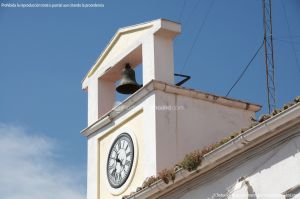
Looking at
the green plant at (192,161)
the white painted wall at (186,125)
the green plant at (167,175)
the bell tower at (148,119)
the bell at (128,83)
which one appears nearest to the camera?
the green plant at (192,161)

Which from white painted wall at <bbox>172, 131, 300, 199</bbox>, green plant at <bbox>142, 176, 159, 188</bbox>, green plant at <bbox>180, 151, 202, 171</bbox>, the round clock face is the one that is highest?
the round clock face

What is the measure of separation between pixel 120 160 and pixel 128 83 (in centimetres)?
150

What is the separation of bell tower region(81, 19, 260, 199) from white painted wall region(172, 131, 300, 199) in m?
2.56

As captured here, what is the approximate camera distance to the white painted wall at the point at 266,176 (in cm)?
1388

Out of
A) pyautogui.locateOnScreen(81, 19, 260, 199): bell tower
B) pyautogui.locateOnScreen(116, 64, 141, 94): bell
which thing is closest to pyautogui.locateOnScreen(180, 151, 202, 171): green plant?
pyautogui.locateOnScreen(81, 19, 260, 199): bell tower

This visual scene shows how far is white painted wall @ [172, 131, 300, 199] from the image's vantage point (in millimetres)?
13883

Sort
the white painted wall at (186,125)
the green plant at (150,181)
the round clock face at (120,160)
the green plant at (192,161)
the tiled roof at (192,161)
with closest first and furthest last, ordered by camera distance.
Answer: the tiled roof at (192,161) < the green plant at (192,161) < the green plant at (150,181) < the white painted wall at (186,125) < the round clock face at (120,160)

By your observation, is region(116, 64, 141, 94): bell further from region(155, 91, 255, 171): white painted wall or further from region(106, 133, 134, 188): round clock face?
region(155, 91, 255, 171): white painted wall

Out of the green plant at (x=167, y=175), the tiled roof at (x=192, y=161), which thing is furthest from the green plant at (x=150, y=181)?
the green plant at (x=167, y=175)

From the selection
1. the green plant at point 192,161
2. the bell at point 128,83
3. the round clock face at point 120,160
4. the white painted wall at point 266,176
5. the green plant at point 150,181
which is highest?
the bell at point 128,83

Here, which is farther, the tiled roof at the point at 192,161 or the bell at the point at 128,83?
the bell at the point at 128,83

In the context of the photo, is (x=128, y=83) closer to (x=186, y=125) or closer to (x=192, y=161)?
(x=186, y=125)

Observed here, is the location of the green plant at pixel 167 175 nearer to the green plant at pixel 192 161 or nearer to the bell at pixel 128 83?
the green plant at pixel 192 161

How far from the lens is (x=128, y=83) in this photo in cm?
1925
